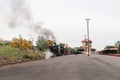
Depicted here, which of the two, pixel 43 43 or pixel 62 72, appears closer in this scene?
pixel 62 72

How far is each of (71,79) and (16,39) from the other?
396 feet

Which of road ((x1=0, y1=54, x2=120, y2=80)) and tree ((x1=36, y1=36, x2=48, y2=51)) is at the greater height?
tree ((x1=36, y1=36, x2=48, y2=51))

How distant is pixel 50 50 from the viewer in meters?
→ 77.7

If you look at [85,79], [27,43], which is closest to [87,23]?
[27,43]

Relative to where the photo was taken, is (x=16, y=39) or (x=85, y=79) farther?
(x=16, y=39)

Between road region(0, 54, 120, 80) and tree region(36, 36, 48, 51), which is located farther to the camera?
tree region(36, 36, 48, 51)

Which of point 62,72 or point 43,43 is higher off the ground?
point 43,43

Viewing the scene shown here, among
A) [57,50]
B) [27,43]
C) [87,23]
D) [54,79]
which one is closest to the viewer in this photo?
[54,79]

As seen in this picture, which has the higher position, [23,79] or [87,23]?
[87,23]

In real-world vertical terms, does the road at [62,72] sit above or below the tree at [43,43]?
below

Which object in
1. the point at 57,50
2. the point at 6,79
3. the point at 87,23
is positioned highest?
the point at 87,23

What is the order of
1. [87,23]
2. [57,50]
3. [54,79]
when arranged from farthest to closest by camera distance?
1. [87,23]
2. [57,50]
3. [54,79]

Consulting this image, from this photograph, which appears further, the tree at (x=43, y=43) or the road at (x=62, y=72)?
the tree at (x=43, y=43)

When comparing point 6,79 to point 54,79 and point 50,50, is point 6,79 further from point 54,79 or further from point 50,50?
point 50,50
